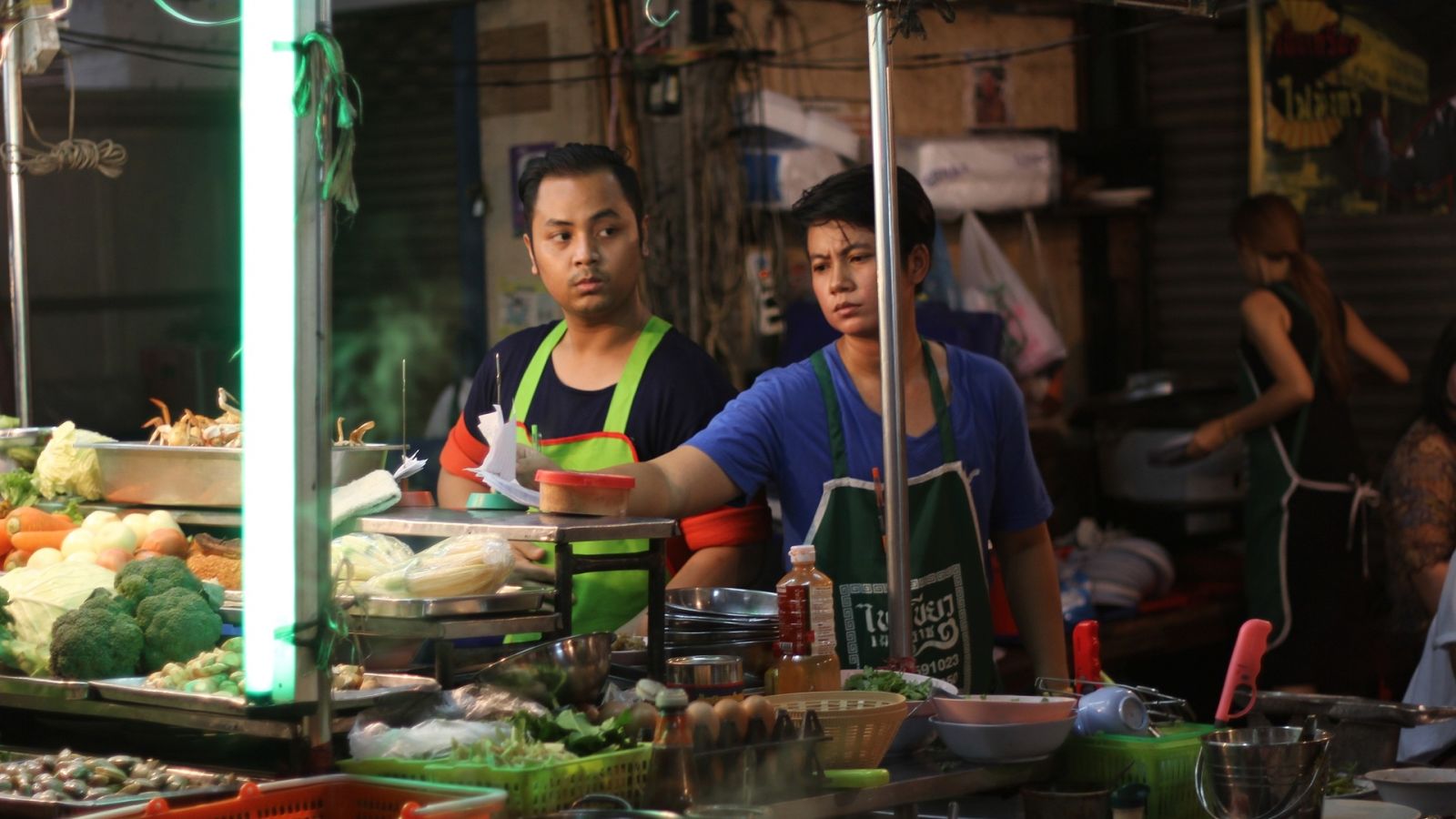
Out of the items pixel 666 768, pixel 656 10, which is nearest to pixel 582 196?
pixel 666 768

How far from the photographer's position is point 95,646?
2947 mm

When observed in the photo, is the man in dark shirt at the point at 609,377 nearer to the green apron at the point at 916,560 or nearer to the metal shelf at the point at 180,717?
the green apron at the point at 916,560

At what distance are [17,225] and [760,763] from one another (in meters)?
3.33

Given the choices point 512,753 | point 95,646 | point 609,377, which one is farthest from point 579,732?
point 609,377

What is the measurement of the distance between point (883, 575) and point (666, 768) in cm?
134

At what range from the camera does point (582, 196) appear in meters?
3.86

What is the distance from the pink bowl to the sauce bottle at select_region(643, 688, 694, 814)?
60cm

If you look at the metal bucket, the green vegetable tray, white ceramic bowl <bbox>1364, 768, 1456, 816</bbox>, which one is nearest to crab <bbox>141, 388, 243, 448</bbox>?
the green vegetable tray

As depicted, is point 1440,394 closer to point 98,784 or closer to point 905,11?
point 905,11

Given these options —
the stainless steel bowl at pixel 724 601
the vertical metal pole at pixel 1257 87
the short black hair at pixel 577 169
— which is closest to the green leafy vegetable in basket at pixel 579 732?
the stainless steel bowl at pixel 724 601

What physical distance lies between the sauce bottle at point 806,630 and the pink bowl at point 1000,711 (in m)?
0.22

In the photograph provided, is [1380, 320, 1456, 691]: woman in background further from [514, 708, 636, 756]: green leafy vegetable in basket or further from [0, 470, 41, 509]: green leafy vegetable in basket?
[0, 470, 41, 509]: green leafy vegetable in basket

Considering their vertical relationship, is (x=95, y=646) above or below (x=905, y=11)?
below

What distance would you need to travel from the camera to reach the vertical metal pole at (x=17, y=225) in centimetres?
482
